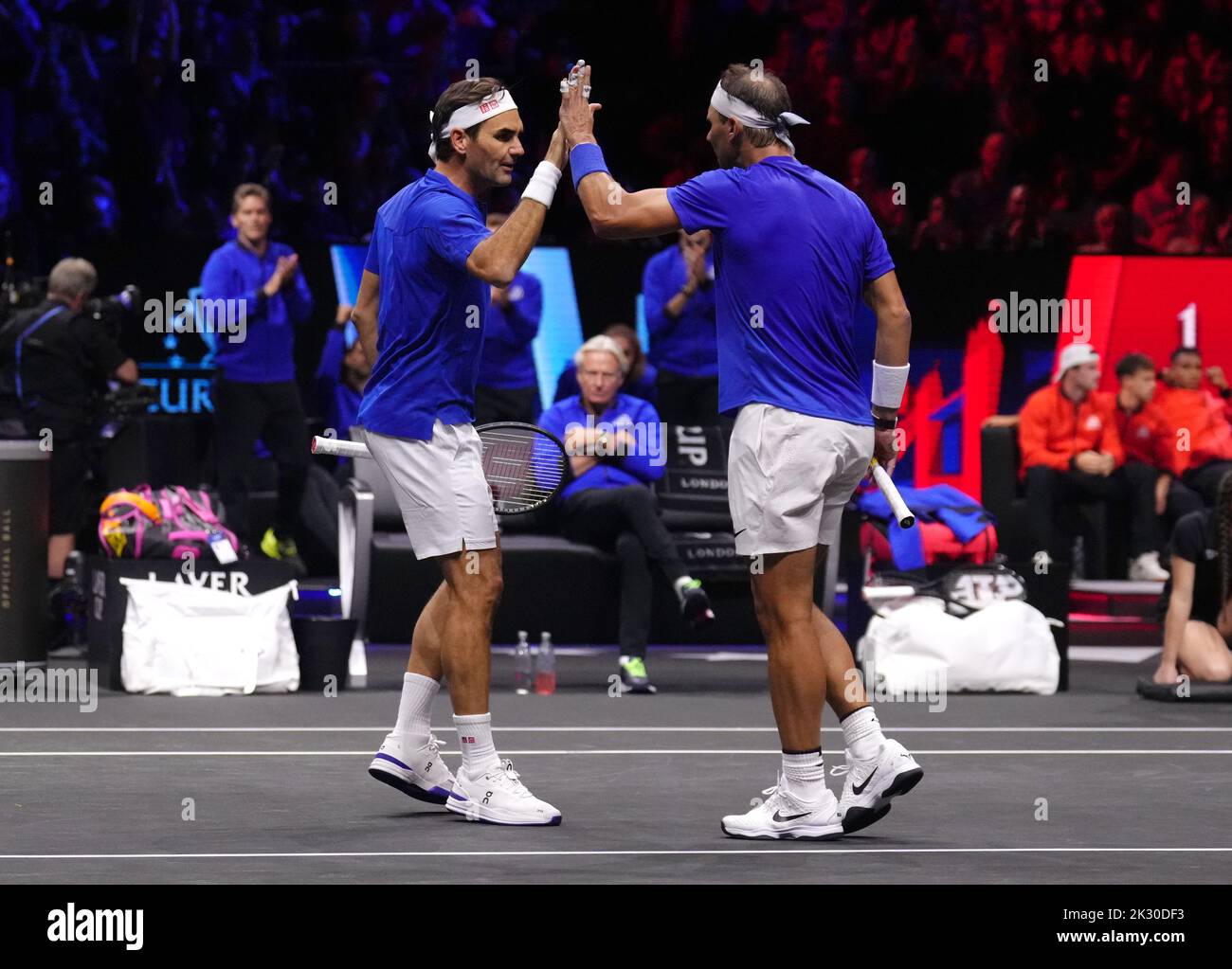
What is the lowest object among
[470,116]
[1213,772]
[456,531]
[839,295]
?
[1213,772]

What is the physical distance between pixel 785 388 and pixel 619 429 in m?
3.93

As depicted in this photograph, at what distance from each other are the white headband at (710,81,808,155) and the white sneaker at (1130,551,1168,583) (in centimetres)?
717

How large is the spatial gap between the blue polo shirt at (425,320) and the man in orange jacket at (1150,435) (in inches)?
288

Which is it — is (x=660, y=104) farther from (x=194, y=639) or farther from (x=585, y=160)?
(x=585, y=160)

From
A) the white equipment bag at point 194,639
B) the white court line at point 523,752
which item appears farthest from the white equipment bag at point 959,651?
the white equipment bag at point 194,639

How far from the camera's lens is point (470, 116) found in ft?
17.6

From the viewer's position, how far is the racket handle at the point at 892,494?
17.2 ft

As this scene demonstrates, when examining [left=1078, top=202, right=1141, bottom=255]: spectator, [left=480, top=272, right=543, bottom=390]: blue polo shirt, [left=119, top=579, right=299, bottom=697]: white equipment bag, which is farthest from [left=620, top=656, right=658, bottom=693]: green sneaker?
[left=1078, top=202, right=1141, bottom=255]: spectator

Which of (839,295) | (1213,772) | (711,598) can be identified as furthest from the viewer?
(711,598)

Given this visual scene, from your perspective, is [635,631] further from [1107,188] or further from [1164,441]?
[1107,188]

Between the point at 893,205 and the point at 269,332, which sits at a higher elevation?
the point at 893,205

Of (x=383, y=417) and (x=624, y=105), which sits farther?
(x=624, y=105)
